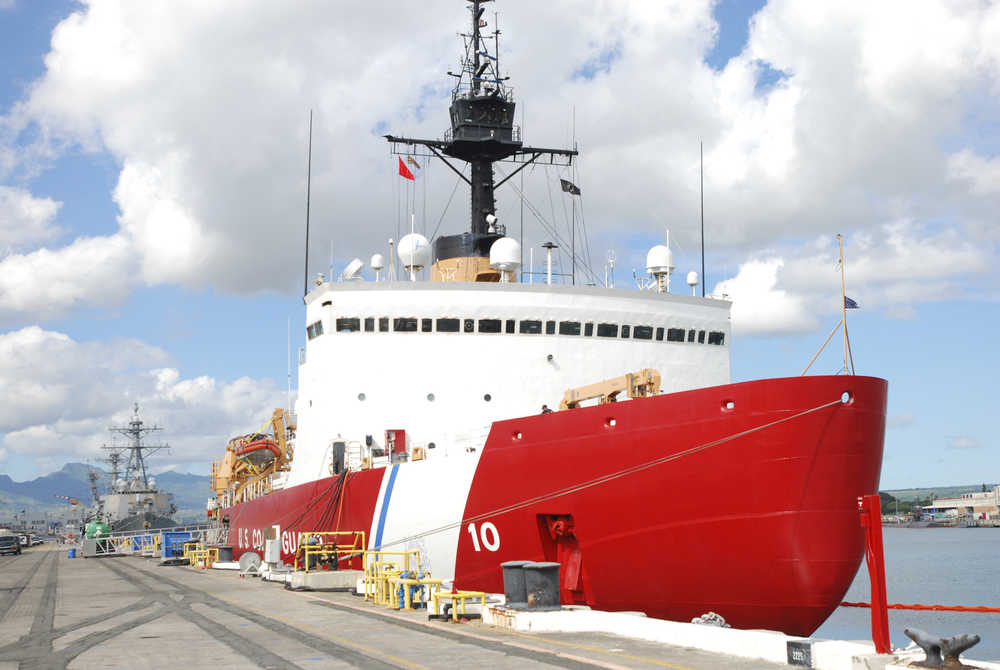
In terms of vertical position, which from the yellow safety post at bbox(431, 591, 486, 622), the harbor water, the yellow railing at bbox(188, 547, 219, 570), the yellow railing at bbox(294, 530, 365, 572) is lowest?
the harbor water

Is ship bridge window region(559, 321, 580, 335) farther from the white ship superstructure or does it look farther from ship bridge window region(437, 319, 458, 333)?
ship bridge window region(437, 319, 458, 333)

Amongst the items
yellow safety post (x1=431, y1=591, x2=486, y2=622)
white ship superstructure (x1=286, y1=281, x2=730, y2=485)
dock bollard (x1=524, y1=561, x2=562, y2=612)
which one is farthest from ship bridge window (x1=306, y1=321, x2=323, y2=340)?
dock bollard (x1=524, y1=561, x2=562, y2=612)

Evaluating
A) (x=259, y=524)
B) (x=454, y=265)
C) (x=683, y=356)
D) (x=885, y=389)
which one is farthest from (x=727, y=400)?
(x=259, y=524)

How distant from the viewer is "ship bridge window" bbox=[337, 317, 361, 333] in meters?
21.3

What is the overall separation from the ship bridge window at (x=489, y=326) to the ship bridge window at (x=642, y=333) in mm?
3053

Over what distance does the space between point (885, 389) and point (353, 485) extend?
1152cm

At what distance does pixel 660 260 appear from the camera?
73.6 ft

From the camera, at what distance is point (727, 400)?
42.4 feet

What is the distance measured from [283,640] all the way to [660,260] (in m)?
13.2

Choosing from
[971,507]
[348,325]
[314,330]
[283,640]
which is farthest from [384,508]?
[971,507]

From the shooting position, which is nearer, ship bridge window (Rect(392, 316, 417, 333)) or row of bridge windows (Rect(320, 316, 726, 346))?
row of bridge windows (Rect(320, 316, 726, 346))

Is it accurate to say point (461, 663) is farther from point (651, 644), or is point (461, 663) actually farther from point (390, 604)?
point (390, 604)

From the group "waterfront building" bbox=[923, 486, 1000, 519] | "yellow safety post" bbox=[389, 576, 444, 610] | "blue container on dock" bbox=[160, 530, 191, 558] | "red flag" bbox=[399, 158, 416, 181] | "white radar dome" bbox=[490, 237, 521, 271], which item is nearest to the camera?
"yellow safety post" bbox=[389, 576, 444, 610]

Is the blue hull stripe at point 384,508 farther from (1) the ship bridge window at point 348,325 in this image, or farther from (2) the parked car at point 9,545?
(2) the parked car at point 9,545
